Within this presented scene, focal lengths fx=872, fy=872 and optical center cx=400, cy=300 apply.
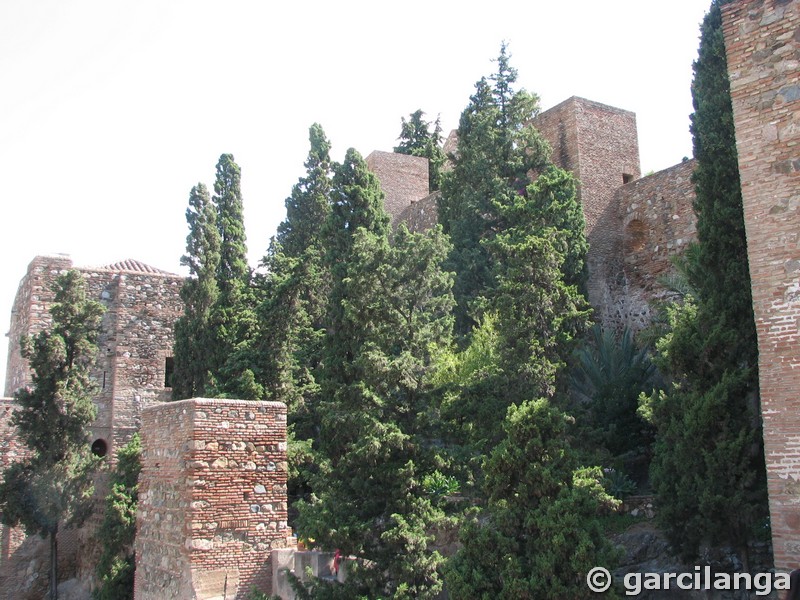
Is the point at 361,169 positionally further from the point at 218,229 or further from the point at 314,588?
the point at 314,588

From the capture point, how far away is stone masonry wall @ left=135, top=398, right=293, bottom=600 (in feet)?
28.5

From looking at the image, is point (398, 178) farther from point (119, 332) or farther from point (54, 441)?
point (54, 441)

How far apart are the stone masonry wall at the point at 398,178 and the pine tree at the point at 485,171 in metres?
5.51

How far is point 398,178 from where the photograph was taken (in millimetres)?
24484

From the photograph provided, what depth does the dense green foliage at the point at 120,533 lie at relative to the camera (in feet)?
40.6

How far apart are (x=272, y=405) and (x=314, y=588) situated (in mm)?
1934

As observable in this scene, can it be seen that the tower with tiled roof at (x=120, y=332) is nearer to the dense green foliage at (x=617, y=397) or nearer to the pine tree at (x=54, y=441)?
the pine tree at (x=54, y=441)

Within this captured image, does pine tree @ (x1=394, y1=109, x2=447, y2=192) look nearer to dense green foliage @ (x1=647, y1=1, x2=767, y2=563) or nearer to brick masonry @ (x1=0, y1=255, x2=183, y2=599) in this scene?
brick masonry @ (x1=0, y1=255, x2=183, y2=599)

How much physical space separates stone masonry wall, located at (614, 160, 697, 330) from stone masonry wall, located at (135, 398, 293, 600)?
964cm

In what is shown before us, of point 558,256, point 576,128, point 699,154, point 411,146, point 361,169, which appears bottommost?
point 558,256

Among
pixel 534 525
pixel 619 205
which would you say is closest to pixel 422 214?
pixel 619 205

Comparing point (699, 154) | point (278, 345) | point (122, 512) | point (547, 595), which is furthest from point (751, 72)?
point (122, 512)

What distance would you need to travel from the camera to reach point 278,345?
1418 centimetres

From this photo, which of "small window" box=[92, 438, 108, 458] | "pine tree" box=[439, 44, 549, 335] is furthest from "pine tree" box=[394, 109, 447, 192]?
"small window" box=[92, 438, 108, 458]
